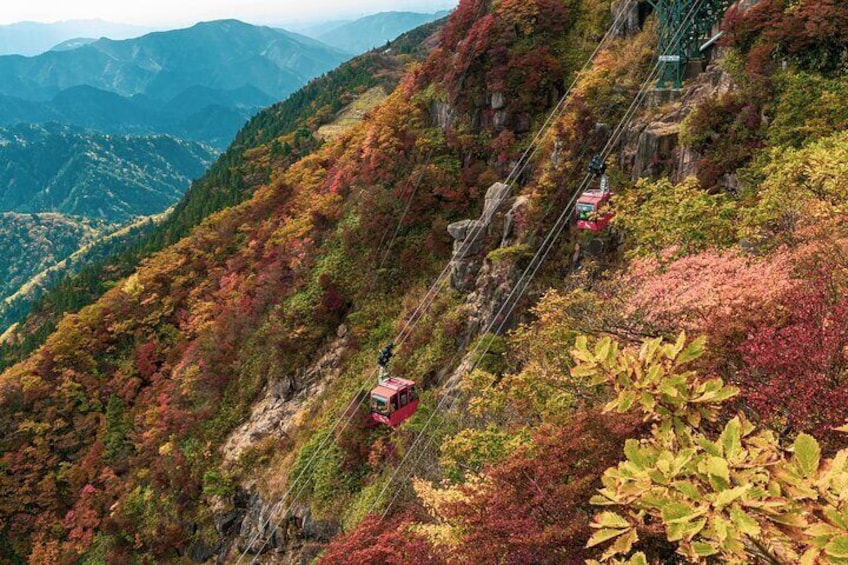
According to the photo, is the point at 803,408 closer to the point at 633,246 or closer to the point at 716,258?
the point at 716,258

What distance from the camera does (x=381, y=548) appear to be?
44.8 feet

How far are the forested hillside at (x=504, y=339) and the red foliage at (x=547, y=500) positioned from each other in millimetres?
55

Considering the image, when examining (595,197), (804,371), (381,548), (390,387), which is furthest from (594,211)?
(804,371)

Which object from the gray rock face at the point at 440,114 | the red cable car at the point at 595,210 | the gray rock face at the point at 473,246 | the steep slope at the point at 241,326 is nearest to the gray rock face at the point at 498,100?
the steep slope at the point at 241,326

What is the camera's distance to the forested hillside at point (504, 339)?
4.96 meters

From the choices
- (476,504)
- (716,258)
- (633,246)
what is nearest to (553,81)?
(633,246)

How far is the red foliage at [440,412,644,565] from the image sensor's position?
7949mm

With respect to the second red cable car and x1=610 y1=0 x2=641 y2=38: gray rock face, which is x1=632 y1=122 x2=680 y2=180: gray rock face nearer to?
x1=610 y1=0 x2=641 y2=38: gray rock face

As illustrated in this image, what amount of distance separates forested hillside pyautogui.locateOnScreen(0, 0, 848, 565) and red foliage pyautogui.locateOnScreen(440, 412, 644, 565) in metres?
0.05

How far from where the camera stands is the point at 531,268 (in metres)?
23.8

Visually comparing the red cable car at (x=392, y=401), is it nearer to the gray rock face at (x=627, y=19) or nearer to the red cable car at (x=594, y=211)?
the red cable car at (x=594, y=211)

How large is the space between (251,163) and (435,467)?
69.1 m

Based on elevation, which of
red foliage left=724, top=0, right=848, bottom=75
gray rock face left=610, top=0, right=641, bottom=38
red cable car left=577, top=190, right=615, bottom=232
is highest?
gray rock face left=610, top=0, right=641, bottom=38

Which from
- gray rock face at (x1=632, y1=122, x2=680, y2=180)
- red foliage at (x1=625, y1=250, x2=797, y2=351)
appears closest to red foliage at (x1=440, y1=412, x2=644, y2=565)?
red foliage at (x1=625, y1=250, x2=797, y2=351)
